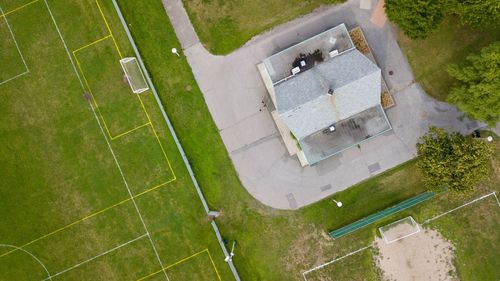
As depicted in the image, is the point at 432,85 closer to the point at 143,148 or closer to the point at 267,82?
the point at 267,82

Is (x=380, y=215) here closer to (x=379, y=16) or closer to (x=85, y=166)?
(x=379, y=16)

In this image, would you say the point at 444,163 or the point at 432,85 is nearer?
the point at 444,163

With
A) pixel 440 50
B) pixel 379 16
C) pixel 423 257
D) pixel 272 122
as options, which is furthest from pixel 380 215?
pixel 379 16

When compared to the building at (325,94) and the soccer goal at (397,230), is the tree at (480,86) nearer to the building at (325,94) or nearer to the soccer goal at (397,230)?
the building at (325,94)

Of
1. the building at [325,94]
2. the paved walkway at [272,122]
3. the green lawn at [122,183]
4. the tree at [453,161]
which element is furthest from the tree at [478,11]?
the green lawn at [122,183]

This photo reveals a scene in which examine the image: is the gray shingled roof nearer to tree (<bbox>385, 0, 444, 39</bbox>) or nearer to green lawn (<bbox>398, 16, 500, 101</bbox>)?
tree (<bbox>385, 0, 444, 39</bbox>)

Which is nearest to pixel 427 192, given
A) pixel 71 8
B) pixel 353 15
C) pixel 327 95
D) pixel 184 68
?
pixel 327 95

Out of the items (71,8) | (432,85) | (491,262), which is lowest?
(491,262)
